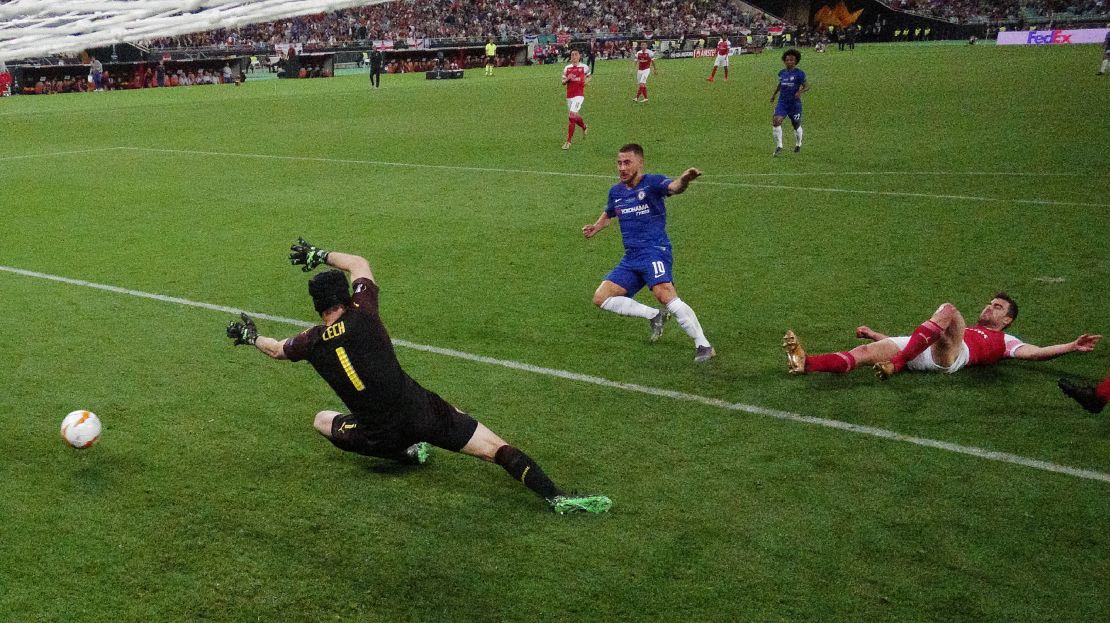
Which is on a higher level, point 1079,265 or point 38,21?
point 38,21

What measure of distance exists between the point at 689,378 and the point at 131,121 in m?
28.5

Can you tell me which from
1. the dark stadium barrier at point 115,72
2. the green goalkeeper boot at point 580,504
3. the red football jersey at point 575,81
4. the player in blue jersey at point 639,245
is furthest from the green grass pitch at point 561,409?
the dark stadium barrier at point 115,72

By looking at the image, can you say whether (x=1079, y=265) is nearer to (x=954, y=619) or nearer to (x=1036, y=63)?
(x=954, y=619)

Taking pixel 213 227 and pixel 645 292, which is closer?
pixel 645 292

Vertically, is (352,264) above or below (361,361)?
above

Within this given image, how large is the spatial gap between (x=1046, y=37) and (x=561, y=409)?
6981 cm

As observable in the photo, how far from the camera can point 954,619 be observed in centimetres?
456

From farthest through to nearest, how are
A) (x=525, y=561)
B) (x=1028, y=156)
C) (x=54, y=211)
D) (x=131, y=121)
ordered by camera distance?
(x=131, y=121), (x=1028, y=156), (x=54, y=211), (x=525, y=561)

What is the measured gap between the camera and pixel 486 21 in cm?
7462

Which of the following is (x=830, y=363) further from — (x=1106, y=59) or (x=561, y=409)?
(x=1106, y=59)

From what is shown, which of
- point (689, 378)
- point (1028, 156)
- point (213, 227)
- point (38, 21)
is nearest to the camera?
point (689, 378)

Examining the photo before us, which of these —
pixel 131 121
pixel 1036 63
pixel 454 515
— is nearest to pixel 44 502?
pixel 454 515

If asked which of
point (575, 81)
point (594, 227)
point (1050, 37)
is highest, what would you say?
point (1050, 37)

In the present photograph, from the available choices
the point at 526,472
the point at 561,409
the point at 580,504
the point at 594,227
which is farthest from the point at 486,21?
the point at 580,504
